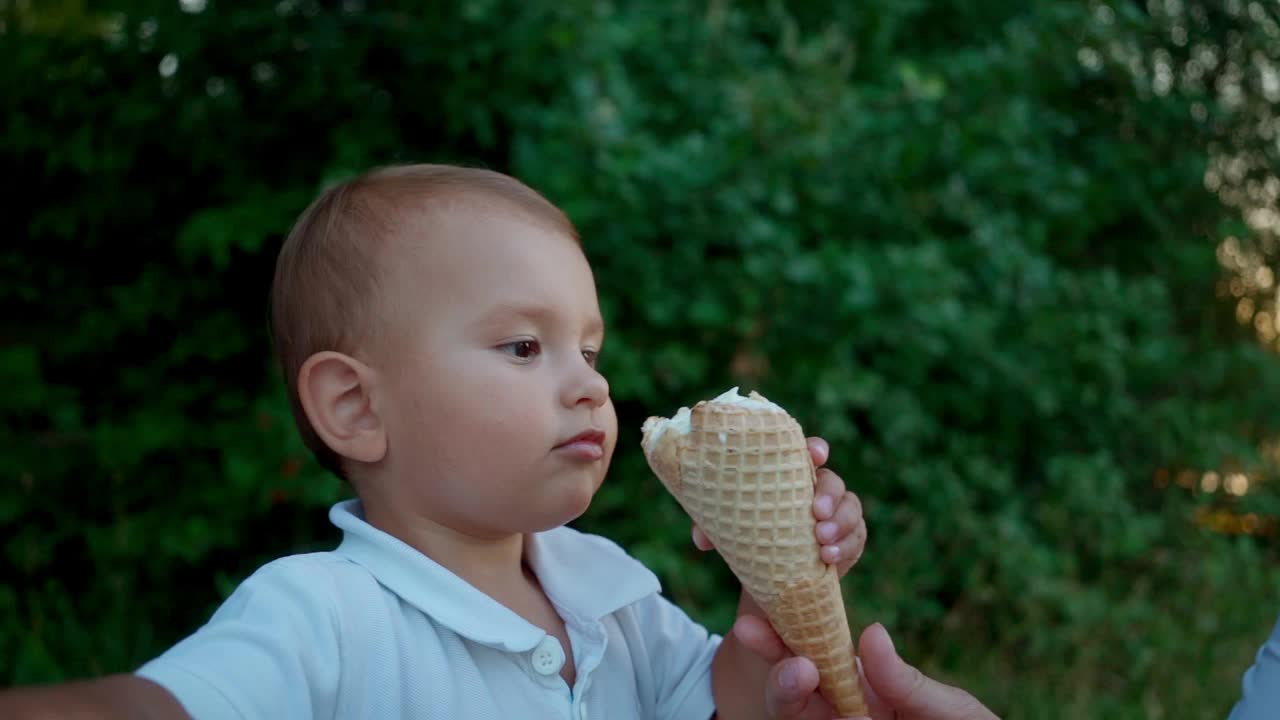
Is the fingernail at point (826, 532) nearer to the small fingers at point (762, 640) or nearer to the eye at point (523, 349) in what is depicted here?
the small fingers at point (762, 640)

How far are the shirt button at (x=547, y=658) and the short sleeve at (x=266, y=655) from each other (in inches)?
8.7

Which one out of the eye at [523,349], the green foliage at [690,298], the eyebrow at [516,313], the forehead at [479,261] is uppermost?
the forehead at [479,261]

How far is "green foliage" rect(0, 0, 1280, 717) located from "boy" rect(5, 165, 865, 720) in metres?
1.24

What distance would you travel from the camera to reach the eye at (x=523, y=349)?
4.06ft

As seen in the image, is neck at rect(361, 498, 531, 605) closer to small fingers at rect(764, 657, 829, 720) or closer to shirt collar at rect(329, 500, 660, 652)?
shirt collar at rect(329, 500, 660, 652)

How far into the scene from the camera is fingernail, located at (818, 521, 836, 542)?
1.26 m

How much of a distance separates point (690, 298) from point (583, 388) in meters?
1.52

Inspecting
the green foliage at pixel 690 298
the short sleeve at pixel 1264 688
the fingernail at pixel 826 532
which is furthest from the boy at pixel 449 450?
the green foliage at pixel 690 298

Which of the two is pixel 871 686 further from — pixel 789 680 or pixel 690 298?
pixel 690 298

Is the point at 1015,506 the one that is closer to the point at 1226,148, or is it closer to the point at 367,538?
the point at 1226,148

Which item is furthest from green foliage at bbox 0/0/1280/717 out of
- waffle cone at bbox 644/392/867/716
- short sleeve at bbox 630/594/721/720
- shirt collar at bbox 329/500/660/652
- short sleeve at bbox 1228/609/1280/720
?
short sleeve at bbox 1228/609/1280/720

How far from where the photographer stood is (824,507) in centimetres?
127

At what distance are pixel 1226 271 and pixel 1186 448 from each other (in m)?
0.86

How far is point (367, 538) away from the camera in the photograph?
4.07 ft
